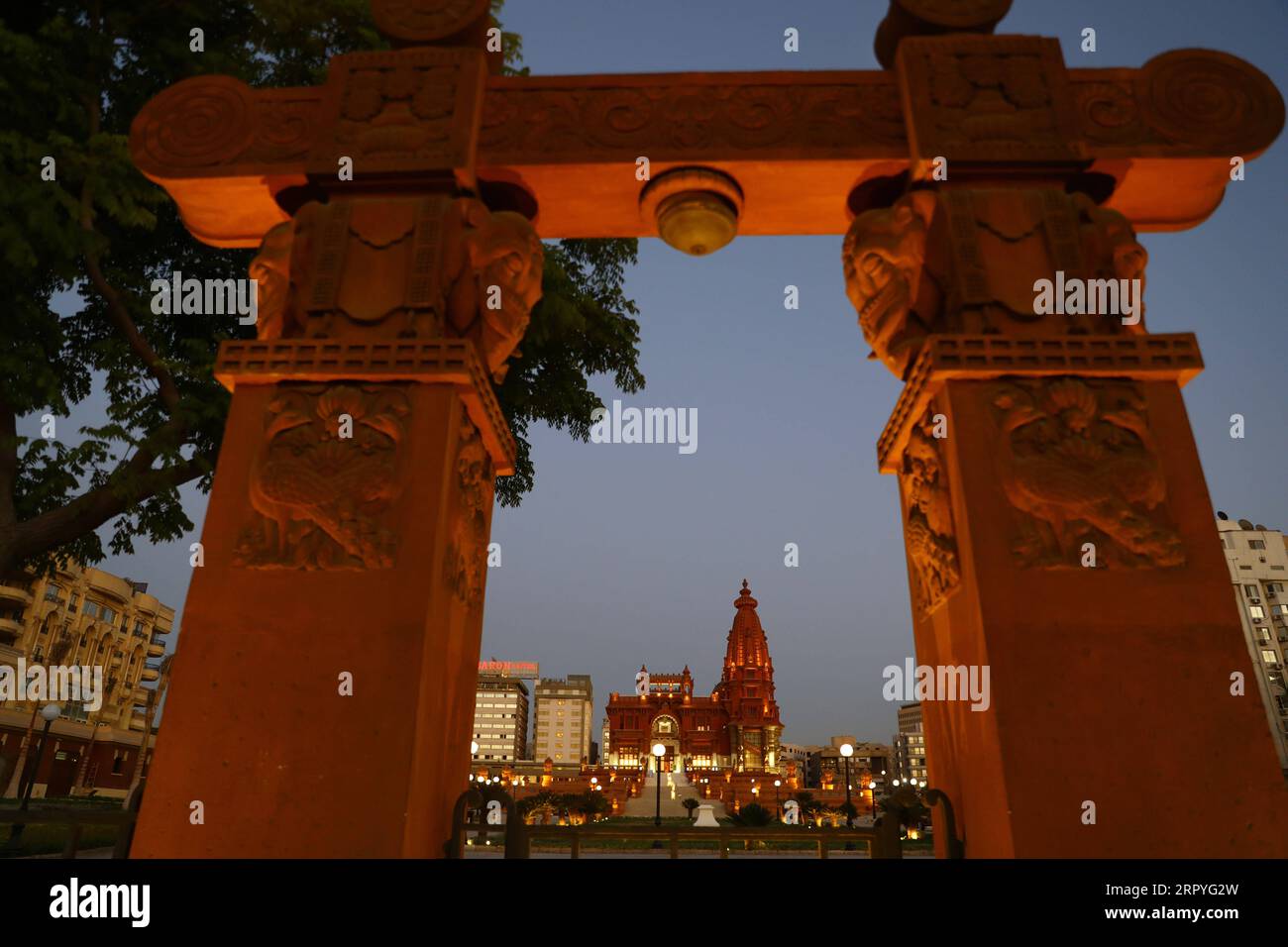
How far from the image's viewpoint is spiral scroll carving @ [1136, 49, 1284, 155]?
4.47m

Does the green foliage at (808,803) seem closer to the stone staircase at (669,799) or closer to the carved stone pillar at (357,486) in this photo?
the stone staircase at (669,799)

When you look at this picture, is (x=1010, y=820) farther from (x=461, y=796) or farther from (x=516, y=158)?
(x=516, y=158)

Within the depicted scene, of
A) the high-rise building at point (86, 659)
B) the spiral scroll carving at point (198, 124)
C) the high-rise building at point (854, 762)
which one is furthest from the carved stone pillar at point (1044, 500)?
the high-rise building at point (854, 762)

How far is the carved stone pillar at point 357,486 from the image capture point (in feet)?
11.3

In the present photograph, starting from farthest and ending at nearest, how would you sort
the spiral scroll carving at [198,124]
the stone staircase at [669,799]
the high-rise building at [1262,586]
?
the high-rise building at [1262,586] < the stone staircase at [669,799] < the spiral scroll carving at [198,124]

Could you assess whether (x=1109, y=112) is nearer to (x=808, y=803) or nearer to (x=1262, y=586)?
(x=808, y=803)

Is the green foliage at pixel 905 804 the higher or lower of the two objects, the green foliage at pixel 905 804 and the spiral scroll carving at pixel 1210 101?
the lower

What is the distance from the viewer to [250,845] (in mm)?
3354

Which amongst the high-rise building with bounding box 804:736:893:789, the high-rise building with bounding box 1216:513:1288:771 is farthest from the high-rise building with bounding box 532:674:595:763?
the high-rise building with bounding box 1216:513:1288:771

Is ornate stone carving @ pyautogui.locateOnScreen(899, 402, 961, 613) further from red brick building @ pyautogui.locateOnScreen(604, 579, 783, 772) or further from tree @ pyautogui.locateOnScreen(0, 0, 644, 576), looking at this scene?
red brick building @ pyautogui.locateOnScreen(604, 579, 783, 772)

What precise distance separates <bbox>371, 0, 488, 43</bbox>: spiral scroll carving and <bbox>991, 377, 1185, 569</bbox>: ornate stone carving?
398 cm

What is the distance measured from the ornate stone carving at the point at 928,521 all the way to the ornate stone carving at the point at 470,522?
8.31 ft

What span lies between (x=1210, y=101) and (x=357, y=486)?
5357 millimetres
